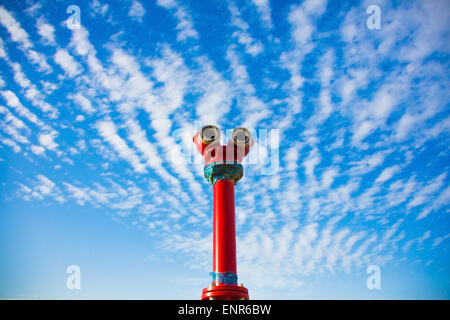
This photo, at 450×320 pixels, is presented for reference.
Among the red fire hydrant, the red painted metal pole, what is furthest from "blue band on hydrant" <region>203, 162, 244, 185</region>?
the red painted metal pole

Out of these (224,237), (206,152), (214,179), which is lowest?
(224,237)

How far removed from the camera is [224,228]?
35.7ft

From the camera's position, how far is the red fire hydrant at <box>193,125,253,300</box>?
9969 mm

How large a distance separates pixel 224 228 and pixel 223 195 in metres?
1.24

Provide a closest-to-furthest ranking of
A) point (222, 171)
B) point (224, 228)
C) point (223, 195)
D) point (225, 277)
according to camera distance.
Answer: point (225, 277), point (224, 228), point (223, 195), point (222, 171)

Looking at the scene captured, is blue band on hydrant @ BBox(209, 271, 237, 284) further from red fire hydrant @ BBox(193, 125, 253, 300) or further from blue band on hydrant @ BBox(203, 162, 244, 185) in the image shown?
blue band on hydrant @ BBox(203, 162, 244, 185)

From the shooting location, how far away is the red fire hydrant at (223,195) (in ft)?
32.7

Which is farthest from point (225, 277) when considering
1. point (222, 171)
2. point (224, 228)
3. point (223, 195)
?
point (222, 171)

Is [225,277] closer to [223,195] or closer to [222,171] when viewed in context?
[223,195]
